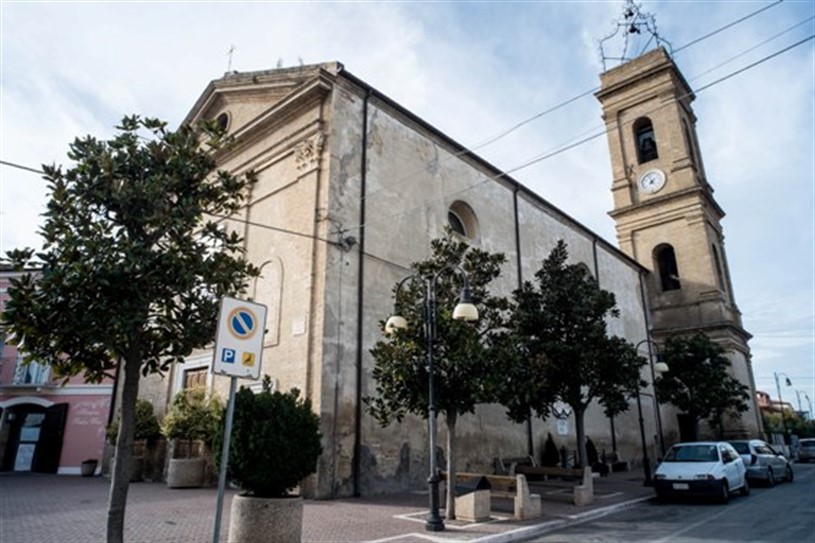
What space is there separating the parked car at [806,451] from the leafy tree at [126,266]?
38.3 meters

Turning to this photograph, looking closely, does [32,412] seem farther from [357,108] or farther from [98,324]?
[98,324]

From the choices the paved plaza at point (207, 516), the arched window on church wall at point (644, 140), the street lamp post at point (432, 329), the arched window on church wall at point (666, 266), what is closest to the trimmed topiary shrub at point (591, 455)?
the paved plaza at point (207, 516)

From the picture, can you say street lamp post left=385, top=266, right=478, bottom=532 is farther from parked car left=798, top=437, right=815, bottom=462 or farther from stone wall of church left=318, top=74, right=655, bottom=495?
parked car left=798, top=437, right=815, bottom=462

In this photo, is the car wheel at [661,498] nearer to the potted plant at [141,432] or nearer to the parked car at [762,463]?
the parked car at [762,463]

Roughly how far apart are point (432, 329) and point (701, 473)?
7.83 metres

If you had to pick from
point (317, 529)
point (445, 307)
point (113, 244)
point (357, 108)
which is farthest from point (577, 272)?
point (113, 244)

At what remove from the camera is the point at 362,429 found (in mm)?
12930

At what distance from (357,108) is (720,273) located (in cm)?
2665

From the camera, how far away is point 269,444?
7.05 m

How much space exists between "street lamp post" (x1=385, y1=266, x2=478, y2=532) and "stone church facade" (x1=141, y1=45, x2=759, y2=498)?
325 centimetres

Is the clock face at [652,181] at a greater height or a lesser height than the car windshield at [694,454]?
greater

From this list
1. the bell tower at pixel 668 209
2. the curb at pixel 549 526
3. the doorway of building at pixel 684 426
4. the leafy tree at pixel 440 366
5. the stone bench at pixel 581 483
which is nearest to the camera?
the curb at pixel 549 526

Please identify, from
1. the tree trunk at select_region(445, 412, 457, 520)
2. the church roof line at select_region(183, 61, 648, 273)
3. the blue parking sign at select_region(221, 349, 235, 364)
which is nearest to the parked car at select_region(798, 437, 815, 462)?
the church roof line at select_region(183, 61, 648, 273)

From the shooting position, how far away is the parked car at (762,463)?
16.5 m
